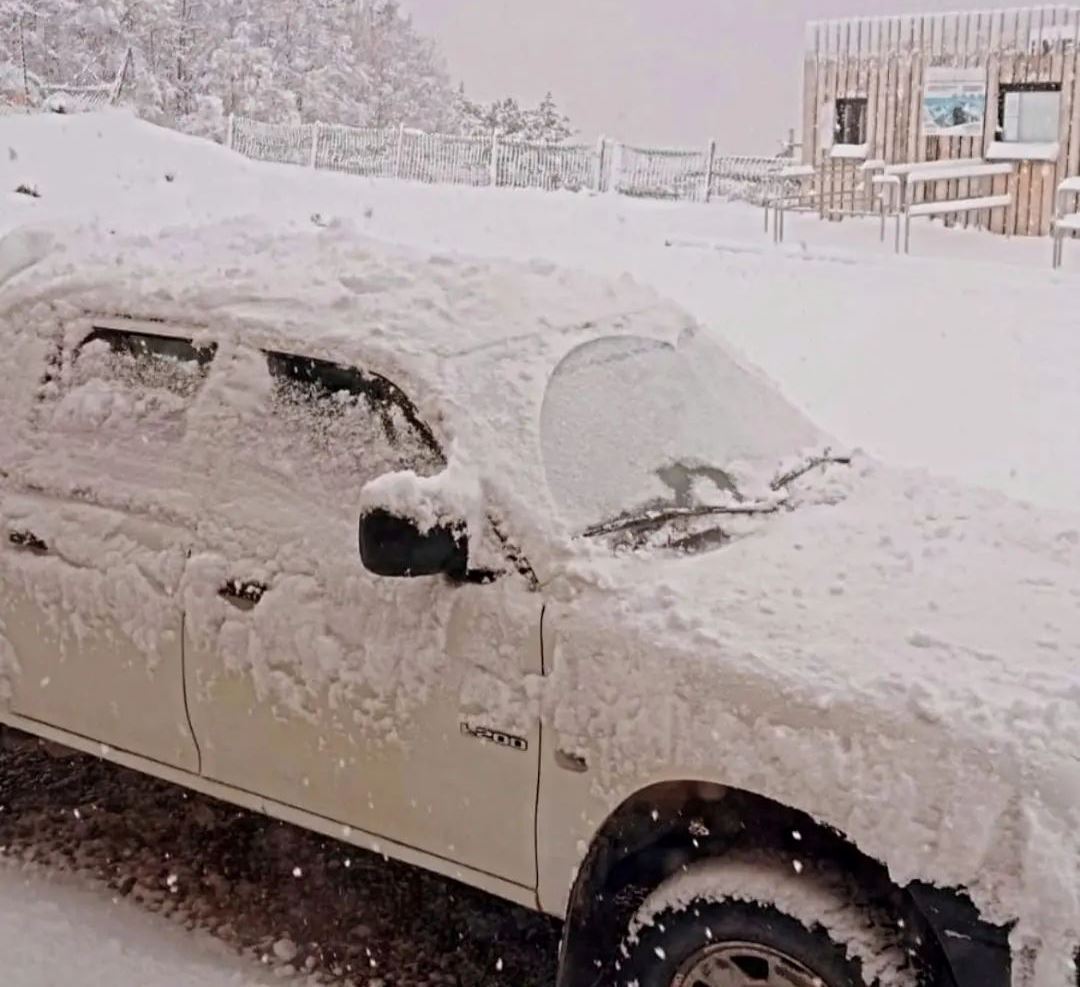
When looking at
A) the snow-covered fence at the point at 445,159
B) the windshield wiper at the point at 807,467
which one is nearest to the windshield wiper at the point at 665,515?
the windshield wiper at the point at 807,467

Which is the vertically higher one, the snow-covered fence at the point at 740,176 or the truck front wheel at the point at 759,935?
the snow-covered fence at the point at 740,176

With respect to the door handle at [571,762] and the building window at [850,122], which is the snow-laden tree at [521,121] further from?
the door handle at [571,762]

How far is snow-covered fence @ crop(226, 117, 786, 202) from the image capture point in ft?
88.2

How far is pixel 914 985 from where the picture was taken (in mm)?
2834

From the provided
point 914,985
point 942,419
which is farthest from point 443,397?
point 942,419

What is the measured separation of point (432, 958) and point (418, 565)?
4.58 ft

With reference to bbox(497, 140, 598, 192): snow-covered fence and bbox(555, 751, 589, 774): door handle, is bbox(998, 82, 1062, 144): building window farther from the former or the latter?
bbox(555, 751, 589, 774): door handle

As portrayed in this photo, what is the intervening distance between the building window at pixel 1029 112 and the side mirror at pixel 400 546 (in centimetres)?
1971

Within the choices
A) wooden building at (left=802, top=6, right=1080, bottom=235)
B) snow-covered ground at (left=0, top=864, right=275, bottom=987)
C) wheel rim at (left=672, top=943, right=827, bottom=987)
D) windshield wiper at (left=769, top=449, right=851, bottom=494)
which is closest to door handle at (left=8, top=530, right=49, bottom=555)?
snow-covered ground at (left=0, top=864, right=275, bottom=987)

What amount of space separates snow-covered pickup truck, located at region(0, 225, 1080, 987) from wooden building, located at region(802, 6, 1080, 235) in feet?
57.8

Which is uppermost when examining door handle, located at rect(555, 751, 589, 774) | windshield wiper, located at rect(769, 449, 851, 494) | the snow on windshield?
the snow on windshield

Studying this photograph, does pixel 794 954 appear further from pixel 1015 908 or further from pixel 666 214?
pixel 666 214

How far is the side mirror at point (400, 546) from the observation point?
3260 mm

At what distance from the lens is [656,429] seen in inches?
159
